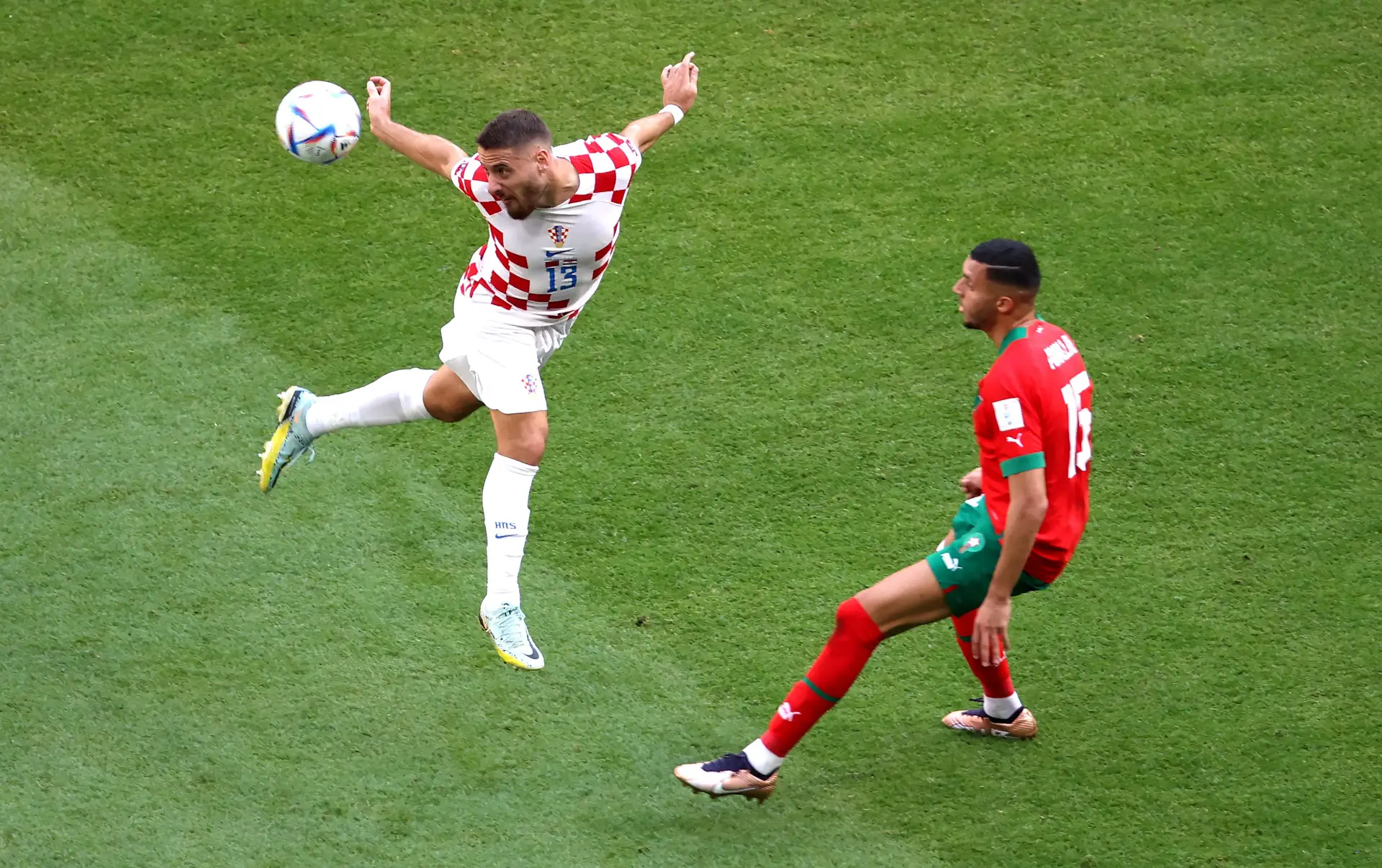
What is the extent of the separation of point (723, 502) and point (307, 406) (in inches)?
67.3

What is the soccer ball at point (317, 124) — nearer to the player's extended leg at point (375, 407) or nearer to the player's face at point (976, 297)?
the player's extended leg at point (375, 407)

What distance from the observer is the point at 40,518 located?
19.4 feet

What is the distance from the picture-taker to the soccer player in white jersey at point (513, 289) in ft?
15.6

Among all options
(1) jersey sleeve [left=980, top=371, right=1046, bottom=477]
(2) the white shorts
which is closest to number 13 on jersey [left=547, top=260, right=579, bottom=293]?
(2) the white shorts

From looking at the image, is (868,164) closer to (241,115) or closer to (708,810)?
(241,115)

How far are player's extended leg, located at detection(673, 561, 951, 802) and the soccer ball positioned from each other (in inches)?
95.2

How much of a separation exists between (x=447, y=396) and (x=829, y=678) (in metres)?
1.71

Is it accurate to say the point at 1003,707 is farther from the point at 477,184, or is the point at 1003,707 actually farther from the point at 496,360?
the point at 477,184

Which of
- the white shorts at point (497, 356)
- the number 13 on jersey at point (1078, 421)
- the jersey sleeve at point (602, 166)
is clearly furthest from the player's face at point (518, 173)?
the number 13 on jersey at point (1078, 421)

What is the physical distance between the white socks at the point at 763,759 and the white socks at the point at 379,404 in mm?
1690

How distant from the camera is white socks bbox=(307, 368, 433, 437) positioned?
210 inches

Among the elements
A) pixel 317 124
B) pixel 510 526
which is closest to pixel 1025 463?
pixel 510 526

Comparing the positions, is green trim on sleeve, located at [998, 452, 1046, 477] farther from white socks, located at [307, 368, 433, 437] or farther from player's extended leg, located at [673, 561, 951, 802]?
white socks, located at [307, 368, 433, 437]

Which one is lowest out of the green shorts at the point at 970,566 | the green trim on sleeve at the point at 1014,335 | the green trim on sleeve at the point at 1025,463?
the green shorts at the point at 970,566
